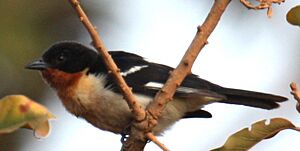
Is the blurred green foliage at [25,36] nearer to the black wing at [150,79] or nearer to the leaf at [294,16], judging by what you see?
the black wing at [150,79]

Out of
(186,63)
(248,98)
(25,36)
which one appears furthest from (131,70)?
(25,36)

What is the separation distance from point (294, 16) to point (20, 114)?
115 cm

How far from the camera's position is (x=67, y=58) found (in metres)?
4.70

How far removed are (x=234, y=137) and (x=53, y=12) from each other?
454 centimetres

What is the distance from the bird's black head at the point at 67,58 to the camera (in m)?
4.61

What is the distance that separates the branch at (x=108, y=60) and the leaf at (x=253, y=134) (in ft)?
1.38

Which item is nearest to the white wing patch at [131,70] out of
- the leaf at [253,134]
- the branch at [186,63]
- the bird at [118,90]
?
the bird at [118,90]

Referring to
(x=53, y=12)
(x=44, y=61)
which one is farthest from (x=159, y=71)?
(x=53, y=12)

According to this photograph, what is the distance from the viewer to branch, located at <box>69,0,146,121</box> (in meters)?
2.53

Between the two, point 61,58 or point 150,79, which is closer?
point 150,79

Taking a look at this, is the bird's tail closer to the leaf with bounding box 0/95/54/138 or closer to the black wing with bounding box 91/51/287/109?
the black wing with bounding box 91/51/287/109

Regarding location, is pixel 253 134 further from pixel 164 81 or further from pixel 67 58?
pixel 67 58

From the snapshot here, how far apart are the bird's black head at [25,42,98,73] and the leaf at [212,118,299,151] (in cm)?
194

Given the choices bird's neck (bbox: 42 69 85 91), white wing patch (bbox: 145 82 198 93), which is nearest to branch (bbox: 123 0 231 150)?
white wing patch (bbox: 145 82 198 93)
